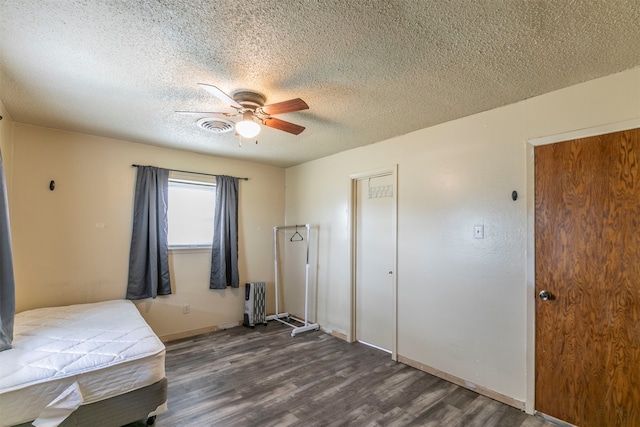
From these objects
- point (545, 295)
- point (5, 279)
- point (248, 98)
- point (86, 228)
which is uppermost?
point (248, 98)

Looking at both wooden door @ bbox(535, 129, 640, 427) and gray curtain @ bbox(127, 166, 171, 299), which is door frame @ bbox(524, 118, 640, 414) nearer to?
wooden door @ bbox(535, 129, 640, 427)

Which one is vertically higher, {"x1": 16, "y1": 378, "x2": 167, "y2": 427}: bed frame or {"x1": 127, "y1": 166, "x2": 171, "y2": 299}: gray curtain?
{"x1": 127, "y1": 166, "x2": 171, "y2": 299}: gray curtain

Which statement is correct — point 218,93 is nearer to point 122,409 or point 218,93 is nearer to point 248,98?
point 248,98

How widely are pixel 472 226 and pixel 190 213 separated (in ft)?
11.8

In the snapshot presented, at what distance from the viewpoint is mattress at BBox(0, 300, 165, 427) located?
5.63 feet

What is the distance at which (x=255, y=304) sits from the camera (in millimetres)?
4453

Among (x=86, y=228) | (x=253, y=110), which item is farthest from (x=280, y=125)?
(x=86, y=228)

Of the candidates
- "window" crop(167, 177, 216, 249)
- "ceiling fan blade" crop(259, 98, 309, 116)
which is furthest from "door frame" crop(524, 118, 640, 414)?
"window" crop(167, 177, 216, 249)

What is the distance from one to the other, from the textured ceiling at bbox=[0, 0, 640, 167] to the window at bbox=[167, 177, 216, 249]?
1457 millimetres

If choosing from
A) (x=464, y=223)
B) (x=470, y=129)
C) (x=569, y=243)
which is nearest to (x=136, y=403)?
(x=464, y=223)

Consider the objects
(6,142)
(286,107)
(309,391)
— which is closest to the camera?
(286,107)

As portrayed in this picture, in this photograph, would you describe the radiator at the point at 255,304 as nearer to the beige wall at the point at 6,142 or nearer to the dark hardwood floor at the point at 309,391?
the dark hardwood floor at the point at 309,391

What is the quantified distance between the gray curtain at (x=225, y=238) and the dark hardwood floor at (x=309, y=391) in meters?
0.93

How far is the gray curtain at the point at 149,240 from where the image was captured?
144 inches
